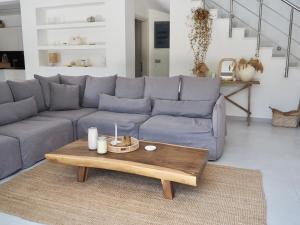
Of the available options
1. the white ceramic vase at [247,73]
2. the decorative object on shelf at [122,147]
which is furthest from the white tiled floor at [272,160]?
the decorative object on shelf at [122,147]

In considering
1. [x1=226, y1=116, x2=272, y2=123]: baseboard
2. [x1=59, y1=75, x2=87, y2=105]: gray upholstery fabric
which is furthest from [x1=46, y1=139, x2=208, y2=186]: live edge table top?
[x1=226, y1=116, x2=272, y2=123]: baseboard

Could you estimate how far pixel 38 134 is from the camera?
3150 millimetres

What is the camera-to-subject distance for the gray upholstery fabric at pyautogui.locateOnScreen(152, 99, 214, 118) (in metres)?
3.66

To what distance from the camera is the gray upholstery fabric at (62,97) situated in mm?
4094

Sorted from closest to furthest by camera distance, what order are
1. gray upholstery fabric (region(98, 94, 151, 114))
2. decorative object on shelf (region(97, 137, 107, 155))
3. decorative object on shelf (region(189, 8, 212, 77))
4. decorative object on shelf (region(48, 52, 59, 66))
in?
1. decorative object on shelf (region(97, 137, 107, 155))
2. gray upholstery fabric (region(98, 94, 151, 114))
3. decorative object on shelf (region(189, 8, 212, 77))
4. decorative object on shelf (region(48, 52, 59, 66))

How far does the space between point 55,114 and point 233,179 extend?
2477mm

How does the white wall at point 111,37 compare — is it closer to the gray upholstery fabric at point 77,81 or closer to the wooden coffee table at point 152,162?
the gray upholstery fabric at point 77,81

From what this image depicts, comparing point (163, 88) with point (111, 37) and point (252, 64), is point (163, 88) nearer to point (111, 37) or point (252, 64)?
point (252, 64)

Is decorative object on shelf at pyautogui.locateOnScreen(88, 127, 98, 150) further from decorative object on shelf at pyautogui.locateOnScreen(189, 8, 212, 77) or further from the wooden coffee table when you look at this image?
decorative object on shelf at pyautogui.locateOnScreen(189, 8, 212, 77)

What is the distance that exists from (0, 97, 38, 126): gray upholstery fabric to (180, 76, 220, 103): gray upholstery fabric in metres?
1.99

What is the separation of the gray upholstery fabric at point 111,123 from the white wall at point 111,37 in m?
1.98

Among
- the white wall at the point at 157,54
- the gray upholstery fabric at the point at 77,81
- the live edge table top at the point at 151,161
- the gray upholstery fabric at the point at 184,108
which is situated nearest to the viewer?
the live edge table top at the point at 151,161

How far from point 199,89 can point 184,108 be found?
361mm

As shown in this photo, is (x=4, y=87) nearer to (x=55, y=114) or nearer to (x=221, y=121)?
(x=55, y=114)
